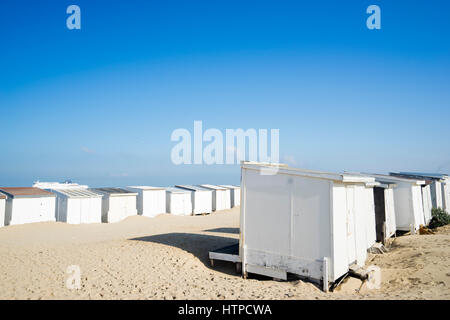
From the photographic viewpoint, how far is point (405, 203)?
16016 millimetres

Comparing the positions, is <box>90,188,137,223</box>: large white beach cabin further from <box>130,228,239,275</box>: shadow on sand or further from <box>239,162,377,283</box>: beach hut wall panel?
<box>239,162,377,283</box>: beach hut wall panel

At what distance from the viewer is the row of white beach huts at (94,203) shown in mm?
18516

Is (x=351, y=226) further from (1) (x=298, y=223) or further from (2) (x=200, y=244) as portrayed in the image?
(2) (x=200, y=244)

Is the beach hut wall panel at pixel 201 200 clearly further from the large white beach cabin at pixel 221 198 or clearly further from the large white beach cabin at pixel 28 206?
the large white beach cabin at pixel 28 206

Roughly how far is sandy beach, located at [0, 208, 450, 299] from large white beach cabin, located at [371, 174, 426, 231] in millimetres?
1992

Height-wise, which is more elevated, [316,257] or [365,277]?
[316,257]

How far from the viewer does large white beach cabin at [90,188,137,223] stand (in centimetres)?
2247

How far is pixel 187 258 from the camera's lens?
10.7 metres

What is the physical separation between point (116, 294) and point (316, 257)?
5358mm

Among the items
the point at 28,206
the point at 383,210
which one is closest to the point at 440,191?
the point at 383,210

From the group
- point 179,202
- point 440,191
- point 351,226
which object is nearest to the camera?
point 351,226

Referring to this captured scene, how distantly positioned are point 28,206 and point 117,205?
5.83m
